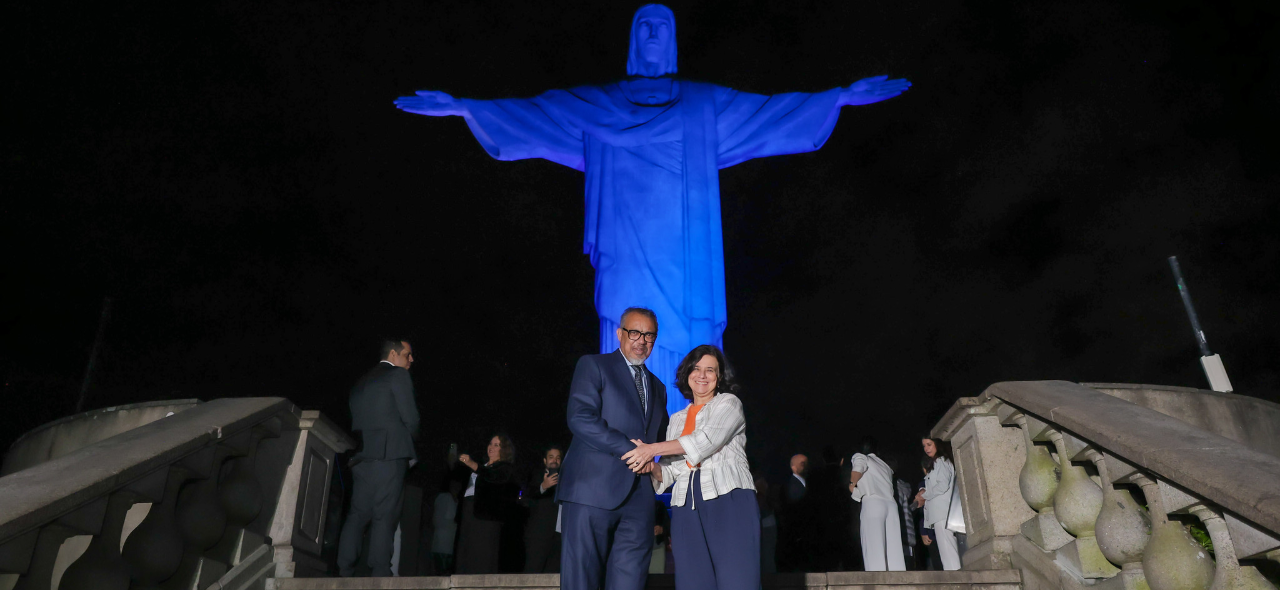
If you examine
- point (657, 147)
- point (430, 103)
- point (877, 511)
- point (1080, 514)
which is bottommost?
point (1080, 514)

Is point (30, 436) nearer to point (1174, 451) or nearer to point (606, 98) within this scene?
point (606, 98)

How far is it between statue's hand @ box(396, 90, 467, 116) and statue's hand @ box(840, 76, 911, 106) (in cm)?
325

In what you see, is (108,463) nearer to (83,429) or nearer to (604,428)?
(604,428)

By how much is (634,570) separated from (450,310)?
10.3m

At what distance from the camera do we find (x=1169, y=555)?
2.76 metres

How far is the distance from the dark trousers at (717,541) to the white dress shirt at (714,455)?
30 mm

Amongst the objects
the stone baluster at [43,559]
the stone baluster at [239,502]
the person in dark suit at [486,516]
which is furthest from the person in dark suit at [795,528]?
the stone baluster at [43,559]

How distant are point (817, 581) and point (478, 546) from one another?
2.52 meters

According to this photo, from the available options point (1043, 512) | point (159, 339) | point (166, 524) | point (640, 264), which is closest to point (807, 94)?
point (640, 264)

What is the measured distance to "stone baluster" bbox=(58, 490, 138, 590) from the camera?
2918 millimetres

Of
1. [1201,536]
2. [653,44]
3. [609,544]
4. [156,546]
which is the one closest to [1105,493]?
[1201,536]

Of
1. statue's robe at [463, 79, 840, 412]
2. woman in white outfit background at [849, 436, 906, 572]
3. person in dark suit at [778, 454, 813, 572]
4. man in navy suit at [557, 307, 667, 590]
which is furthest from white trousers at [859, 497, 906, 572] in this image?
man in navy suit at [557, 307, 667, 590]

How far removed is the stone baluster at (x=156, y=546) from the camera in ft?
10.5

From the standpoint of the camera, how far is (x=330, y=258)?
13188 millimetres
